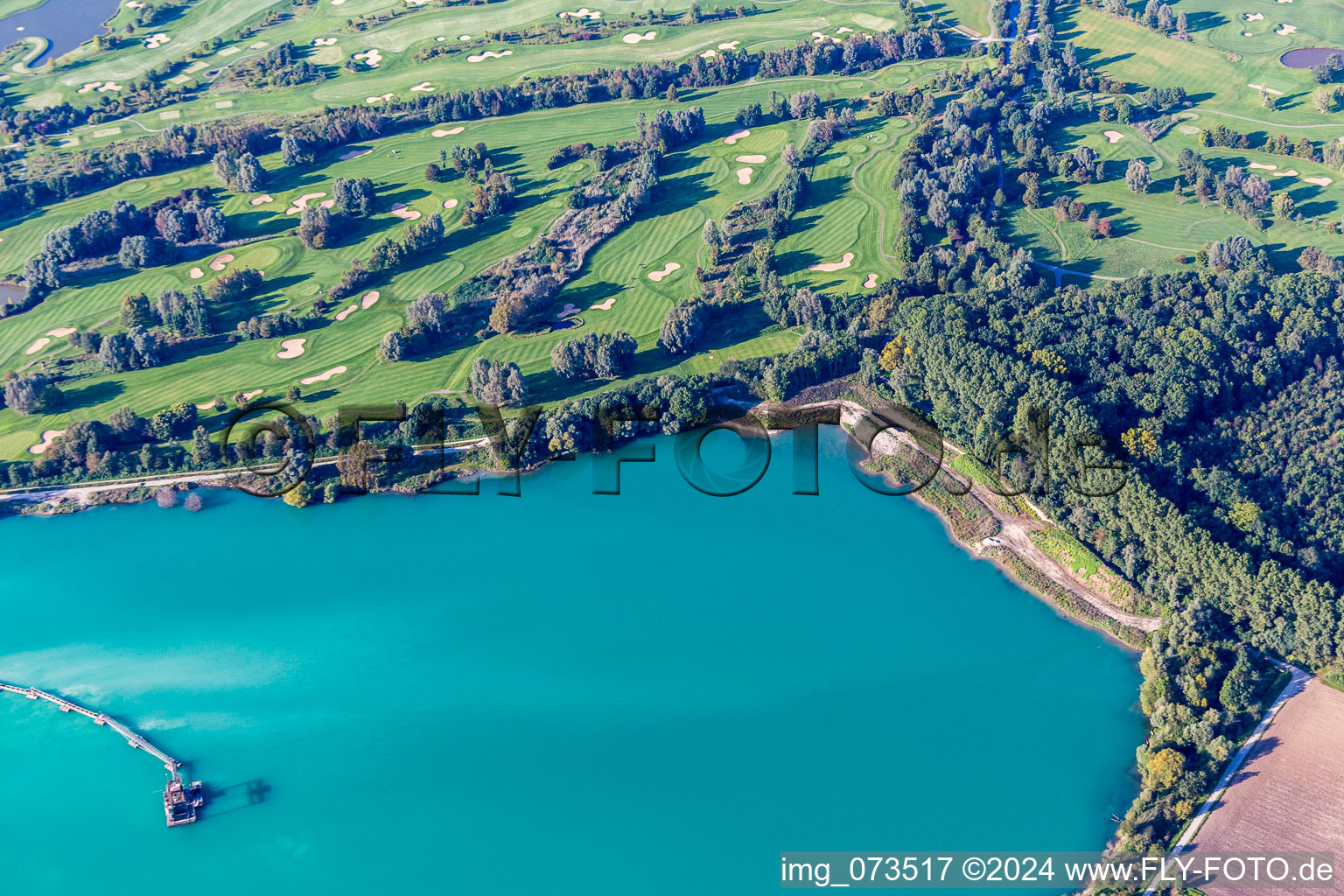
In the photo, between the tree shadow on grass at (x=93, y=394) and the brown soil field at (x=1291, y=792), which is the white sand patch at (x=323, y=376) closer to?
the tree shadow on grass at (x=93, y=394)

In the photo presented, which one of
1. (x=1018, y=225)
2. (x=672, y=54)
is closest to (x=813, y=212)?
(x=1018, y=225)

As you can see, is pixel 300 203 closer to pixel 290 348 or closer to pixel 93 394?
pixel 290 348

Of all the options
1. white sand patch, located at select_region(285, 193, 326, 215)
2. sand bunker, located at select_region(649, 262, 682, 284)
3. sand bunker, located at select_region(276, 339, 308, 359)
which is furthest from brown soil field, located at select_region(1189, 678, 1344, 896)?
white sand patch, located at select_region(285, 193, 326, 215)

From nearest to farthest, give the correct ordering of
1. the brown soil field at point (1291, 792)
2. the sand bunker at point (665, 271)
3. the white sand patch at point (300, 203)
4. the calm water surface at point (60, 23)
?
the brown soil field at point (1291, 792), the sand bunker at point (665, 271), the white sand patch at point (300, 203), the calm water surface at point (60, 23)

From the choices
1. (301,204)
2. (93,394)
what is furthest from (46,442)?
(301,204)

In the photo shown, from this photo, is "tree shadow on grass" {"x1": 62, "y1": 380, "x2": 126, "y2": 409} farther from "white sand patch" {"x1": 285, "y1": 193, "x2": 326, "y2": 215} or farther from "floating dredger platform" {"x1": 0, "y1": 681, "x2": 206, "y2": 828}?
"floating dredger platform" {"x1": 0, "y1": 681, "x2": 206, "y2": 828}

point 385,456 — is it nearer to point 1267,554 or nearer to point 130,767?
point 130,767

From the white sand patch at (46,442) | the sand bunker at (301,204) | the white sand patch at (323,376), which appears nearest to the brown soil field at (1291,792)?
the white sand patch at (323,376)

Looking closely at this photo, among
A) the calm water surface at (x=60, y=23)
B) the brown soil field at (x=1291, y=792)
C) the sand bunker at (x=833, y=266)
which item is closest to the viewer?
the brown soil field at (x=1291, y=792)

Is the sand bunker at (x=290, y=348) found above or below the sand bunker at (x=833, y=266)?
below
